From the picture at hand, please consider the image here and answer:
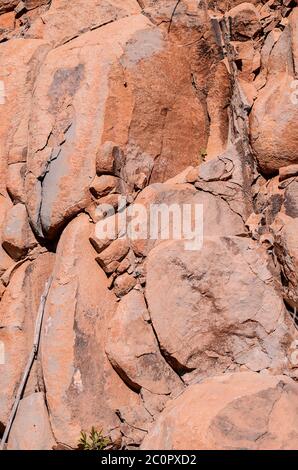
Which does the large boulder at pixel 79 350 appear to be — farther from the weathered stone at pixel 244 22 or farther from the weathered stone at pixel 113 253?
the weathered stone at pixel 244 22

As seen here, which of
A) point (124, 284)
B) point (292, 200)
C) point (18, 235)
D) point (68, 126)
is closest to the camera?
point (292, 200)

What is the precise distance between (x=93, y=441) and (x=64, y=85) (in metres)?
4.66

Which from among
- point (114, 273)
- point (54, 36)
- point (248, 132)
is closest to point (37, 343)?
point (114, 273)

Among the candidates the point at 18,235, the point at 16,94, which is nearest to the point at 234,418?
the point at 18,235

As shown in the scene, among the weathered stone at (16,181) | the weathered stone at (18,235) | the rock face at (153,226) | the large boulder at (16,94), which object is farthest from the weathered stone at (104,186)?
the large boulder at (16,94)

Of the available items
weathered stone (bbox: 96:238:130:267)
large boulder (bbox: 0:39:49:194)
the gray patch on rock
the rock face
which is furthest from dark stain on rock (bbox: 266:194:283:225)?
large boulder (bbox: 0:39:49:194)

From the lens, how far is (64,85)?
9180 millimetres

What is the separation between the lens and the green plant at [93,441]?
7.46 metres

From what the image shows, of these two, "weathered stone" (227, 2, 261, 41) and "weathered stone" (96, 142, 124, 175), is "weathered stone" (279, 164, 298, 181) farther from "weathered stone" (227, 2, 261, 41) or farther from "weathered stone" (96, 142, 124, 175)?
"weathered stone" (227, 2, 261, 41)

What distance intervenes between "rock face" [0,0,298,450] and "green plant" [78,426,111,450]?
0.10 metres

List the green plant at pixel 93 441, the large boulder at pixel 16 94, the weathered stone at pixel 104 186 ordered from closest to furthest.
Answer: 1. the green plant at pixel 93 441
2. the weathered stone at pixel 104 186
3. the large boulder at pixel 16 94

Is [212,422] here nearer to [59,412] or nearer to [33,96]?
[59,412]

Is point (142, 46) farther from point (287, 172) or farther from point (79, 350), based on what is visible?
point (79, 350)

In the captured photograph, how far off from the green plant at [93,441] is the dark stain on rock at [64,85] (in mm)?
4259
